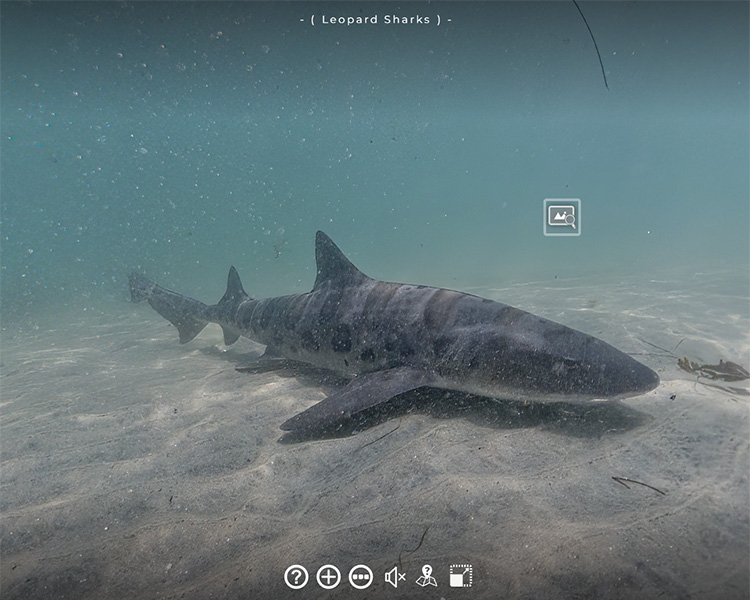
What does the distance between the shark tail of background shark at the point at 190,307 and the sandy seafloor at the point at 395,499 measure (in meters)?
3.18

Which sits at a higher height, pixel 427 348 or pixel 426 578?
pixel 427 348

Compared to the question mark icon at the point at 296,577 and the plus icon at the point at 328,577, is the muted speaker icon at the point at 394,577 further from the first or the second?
the question mark icon at the point at 296,577

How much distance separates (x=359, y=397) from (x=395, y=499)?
1.14 metres

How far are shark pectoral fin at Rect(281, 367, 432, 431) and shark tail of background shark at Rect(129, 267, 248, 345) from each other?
4.35 m

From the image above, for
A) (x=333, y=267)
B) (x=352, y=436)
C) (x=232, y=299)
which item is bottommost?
(x=352, y=436)

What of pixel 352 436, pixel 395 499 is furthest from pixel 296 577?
pixel 352 436

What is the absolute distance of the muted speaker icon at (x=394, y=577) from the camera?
1527 millimetres

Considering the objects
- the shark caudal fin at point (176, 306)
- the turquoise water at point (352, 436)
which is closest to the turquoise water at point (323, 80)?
the turquoise water at point (352, 436)

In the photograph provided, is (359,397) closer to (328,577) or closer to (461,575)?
(328,577)

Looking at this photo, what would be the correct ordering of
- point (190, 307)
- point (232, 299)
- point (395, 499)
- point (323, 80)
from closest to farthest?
point (395, 499)
point (232, 299)
point (190, 307)
point (323, 80)

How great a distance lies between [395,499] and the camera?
2115mm

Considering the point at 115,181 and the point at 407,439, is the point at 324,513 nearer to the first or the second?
the point at 407,439

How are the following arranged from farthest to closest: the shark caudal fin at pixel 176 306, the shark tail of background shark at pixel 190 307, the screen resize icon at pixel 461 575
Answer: the shark caudal fin at pixel 176 306 → the shark tail of background shark at pixel 190 307 → the screen resize icon at pixel 461 575

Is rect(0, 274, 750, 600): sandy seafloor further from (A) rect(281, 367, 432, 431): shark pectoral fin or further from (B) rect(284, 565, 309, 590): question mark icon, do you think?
(A) rect(281, 367, 432, 431): shark pectoral fin
